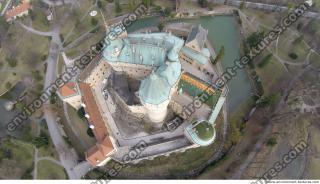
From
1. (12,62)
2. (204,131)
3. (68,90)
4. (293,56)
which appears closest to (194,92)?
(204,131)

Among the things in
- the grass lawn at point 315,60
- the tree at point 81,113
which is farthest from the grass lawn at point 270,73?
the tree at point 81,113

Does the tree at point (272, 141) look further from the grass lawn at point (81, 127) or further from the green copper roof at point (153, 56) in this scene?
the grass lawn at point (81, 127)

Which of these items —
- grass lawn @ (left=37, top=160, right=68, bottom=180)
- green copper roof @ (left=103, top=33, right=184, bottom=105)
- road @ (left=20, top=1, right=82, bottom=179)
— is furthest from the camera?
road @ (left=20, top=1, right=82, bottom=179)

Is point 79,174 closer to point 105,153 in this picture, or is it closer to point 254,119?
point 105,153

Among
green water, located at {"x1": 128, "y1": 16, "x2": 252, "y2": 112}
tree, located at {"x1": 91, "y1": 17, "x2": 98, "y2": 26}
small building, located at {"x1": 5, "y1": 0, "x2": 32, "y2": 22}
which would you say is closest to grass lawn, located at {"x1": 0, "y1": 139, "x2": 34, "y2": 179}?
tree, located at {"x1": 91, "y1": 17, "x2": 98, "y2": 26}

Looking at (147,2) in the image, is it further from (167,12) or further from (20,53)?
(20,53)

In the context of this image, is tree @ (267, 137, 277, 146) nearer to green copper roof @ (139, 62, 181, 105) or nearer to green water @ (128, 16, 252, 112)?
green water @ (128, 16, 252, 112)
